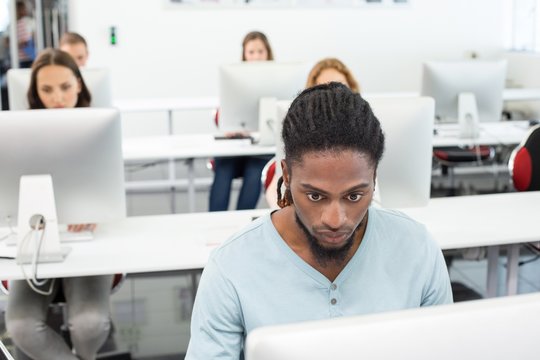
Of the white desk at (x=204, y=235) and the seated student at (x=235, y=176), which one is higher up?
the white desk at (x=204, y=235)

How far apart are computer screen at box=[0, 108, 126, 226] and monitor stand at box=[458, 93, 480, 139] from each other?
209cm

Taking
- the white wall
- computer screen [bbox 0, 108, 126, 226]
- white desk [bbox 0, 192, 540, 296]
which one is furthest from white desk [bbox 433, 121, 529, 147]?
the white wall

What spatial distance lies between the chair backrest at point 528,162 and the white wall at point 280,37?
13.4 feet

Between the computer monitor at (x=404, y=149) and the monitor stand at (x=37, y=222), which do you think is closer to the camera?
the monitor stand at (x=37, y=222)

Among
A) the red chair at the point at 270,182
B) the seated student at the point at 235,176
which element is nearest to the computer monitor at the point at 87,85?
the seated student at the point at 235,176

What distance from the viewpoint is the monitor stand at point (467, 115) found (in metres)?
3.63

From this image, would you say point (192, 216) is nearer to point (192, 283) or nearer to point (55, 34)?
point (192, 283)

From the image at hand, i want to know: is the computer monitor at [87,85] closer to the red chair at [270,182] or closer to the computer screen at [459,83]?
the red chair at [270,182]

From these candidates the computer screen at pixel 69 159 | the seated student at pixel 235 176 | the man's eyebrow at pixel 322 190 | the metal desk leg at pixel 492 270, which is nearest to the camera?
the man's eyebrow at pixel 322 190

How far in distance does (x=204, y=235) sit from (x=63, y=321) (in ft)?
3.39

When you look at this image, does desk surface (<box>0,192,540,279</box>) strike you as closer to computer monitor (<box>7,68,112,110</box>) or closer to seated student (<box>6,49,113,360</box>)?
seated student (<box>6,49,113,360</box>)

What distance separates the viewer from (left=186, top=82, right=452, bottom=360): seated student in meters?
1.11

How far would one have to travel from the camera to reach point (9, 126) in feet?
6.40

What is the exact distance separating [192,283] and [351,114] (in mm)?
2407
